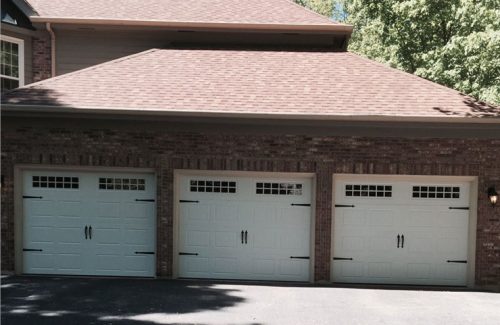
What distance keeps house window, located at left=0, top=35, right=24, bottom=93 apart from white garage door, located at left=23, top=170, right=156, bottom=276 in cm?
406

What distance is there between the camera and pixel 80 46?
44.9 ft

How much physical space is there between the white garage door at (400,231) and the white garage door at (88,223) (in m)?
4.31

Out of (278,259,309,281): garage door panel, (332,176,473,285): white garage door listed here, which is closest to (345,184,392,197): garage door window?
(332,176,473,285): white garage door

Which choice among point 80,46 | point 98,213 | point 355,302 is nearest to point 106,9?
point 80,46

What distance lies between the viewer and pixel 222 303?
28.1ft

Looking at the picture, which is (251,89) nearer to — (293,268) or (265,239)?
(265,239)

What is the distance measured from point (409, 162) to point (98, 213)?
6903mm

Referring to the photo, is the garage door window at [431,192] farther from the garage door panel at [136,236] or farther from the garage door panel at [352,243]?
the garage door panel at [136,236]

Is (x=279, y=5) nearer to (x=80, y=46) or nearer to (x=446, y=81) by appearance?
(x=80, y=46)

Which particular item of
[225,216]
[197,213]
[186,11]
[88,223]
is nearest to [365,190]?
[225,216]

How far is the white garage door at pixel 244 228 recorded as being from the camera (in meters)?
10.4

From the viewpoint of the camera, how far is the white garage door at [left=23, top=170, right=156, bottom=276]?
10.5 m

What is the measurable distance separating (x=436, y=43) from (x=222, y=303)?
1549 cm

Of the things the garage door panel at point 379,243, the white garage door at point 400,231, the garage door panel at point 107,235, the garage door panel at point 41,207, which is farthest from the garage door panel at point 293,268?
the garage door panel at point 41,207
